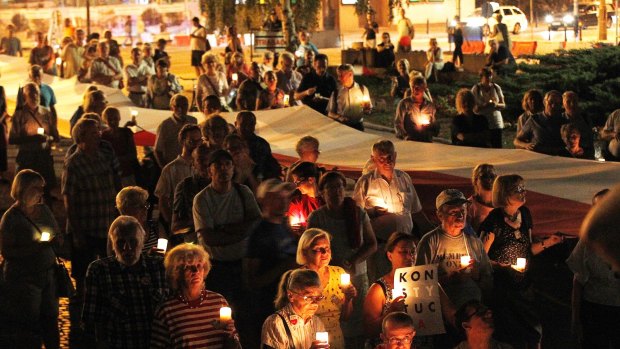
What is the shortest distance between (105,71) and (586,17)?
1905 inches

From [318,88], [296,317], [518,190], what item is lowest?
[296,317]

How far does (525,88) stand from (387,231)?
34.1 feet

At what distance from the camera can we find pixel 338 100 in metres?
15.3

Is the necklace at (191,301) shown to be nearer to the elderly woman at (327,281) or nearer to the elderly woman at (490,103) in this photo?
the elderly woman at (327,281)

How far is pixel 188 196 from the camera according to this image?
9336 mm

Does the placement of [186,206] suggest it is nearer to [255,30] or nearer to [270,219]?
[270,219]

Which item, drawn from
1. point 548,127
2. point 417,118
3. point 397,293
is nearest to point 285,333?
point 397,293

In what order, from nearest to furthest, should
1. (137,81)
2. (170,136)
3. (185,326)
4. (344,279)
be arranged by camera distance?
(185,326)
(344,279)
(170,136)
(137,81)

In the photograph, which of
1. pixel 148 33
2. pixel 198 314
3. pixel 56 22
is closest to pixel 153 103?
pixel 198 314

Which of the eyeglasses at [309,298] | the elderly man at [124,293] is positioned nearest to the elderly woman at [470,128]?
the elderly man at [124,293]

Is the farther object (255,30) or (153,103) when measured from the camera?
(255,30)

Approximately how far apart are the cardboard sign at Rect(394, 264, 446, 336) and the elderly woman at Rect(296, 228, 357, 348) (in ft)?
1.37

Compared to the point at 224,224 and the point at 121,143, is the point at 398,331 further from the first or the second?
the point at 121,143

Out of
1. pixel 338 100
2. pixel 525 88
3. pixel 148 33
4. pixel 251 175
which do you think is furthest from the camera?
pixel 148 33
